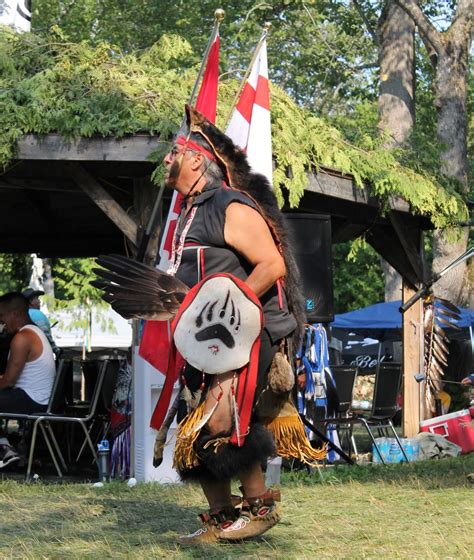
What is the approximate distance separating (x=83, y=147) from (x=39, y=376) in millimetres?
2153

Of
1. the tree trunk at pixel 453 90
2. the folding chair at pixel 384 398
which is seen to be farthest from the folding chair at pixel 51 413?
the tree trunk at pixel 453 90

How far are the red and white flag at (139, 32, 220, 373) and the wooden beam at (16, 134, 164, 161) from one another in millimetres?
461

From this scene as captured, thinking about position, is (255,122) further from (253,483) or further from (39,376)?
(253,483)

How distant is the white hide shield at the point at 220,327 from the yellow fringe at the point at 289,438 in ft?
1.55

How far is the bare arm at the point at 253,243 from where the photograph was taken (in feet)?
16.6

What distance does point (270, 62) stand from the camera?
3309 centimetres

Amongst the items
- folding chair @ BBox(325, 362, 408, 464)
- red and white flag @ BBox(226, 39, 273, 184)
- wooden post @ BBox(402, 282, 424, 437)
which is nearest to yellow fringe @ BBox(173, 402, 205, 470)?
red and white flag @ BBox(226, 39, 273, 184)

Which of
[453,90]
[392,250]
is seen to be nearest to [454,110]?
[453,90]

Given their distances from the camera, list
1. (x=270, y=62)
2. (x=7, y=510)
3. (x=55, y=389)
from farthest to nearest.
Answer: (x=270, y=62)
(x=55, y=389)
(x=7, y=510)

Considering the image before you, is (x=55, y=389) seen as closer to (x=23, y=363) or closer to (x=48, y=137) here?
(x=23, y=363)

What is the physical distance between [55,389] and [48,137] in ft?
7.30

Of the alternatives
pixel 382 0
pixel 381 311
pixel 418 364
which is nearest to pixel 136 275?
pixel 418 364

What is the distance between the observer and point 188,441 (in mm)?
4992

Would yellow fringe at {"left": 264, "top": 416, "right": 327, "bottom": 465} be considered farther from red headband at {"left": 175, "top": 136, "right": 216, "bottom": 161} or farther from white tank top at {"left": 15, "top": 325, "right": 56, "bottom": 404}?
white tank top at {"left": 15, "top": 325, "right": 56, "bottom": 404}
